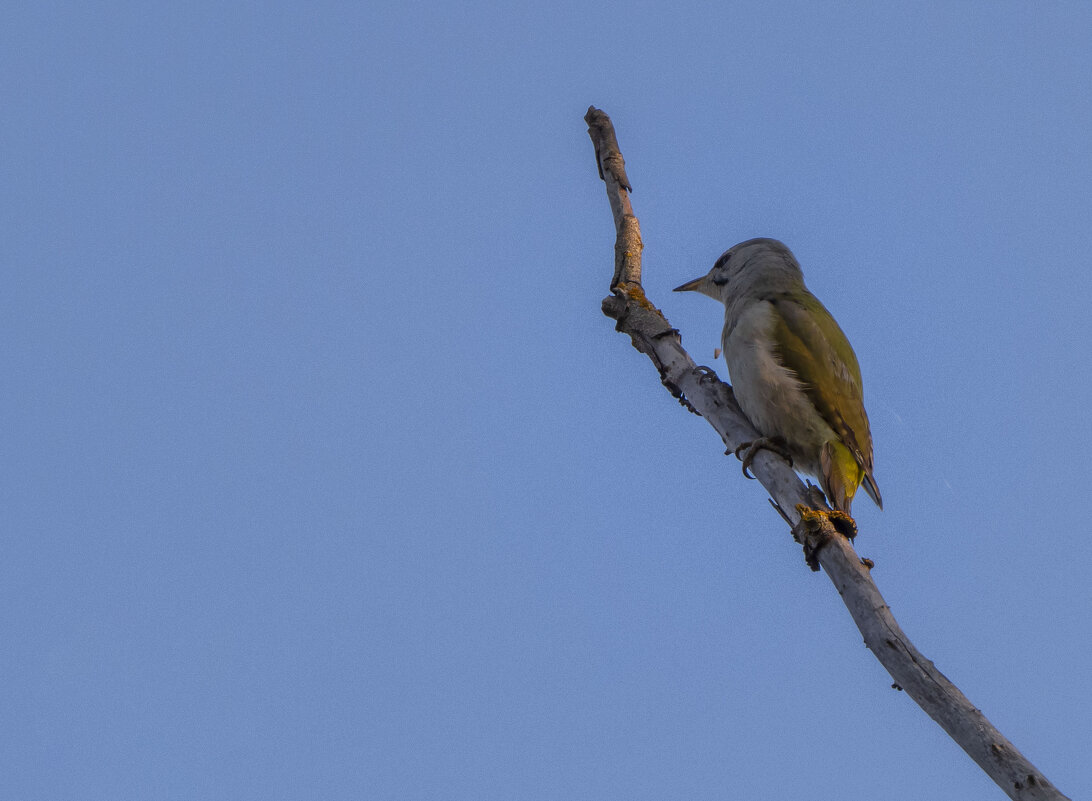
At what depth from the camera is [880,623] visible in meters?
4.27

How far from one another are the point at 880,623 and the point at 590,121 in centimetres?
470

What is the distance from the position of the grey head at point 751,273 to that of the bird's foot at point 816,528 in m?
3.76

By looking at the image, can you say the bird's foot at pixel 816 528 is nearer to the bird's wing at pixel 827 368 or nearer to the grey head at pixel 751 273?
the bird's wing at pixel 827 368

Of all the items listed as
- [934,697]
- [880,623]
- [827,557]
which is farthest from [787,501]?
[934,697]

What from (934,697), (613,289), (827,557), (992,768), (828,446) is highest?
(613,289)

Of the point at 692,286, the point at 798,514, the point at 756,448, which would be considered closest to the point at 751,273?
the point at 692,286

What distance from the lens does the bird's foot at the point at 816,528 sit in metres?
4.96

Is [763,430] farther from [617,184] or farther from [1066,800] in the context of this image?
[1066,800]

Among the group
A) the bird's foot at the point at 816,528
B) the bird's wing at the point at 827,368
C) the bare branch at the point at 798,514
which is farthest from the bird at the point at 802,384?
the bird's foot at the point at 816,528

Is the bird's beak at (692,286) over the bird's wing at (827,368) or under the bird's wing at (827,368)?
over

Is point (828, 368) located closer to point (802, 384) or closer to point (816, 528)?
point (802, 384)

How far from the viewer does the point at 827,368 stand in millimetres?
7770

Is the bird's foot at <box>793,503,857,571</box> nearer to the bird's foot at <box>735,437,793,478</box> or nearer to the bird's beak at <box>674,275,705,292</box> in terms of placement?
the bird's foot at <box>735,437,793,478</box>

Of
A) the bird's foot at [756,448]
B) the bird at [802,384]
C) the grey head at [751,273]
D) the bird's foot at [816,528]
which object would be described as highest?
the grey head at [751,273]
